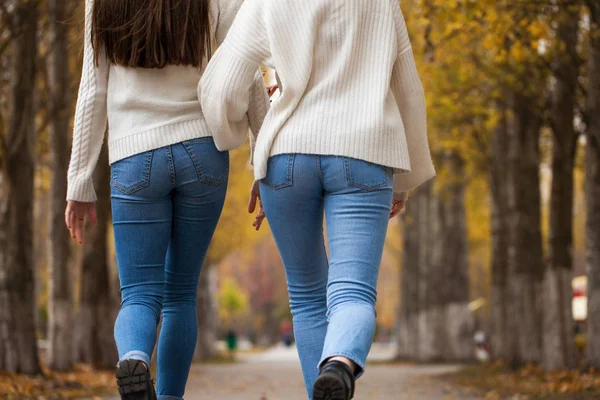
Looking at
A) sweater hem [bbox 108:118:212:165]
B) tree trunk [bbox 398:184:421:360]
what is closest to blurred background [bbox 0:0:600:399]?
tree trunk [bbox 398:184:421:360]

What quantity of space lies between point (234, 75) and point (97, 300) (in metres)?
13.5

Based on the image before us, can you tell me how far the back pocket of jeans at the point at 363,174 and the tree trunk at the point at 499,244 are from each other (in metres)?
16.2

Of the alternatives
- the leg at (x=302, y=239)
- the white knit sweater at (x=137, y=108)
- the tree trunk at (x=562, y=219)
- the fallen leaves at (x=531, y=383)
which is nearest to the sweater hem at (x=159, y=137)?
the white knit sweater at (x=137, y=108)

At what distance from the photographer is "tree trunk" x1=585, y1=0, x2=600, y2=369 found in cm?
1243

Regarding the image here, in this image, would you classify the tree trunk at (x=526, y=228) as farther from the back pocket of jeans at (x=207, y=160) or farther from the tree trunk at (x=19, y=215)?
the back pocket of jeans at (x=207, y=160)

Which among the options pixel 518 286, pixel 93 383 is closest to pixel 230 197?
pixel 518 286

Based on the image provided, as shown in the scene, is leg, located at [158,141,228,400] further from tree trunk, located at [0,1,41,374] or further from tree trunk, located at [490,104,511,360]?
tree trunk, located at [490,104,511,360]

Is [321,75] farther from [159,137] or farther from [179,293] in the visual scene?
[179,293]

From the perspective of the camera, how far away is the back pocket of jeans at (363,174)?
4363mm

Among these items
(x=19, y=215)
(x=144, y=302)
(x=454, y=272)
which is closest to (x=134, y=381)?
(x=144, y=302)

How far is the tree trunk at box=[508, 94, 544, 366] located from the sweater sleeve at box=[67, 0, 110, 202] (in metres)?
13.0

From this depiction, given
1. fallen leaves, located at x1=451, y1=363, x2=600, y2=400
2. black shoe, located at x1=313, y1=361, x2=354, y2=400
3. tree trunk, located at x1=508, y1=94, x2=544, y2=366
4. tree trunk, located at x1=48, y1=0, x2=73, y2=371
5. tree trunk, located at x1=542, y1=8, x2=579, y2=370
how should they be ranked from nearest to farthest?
black shoe, located at x1=313, y1=361, x2=354, y2=400, fallen leaves, located at x1=451, y1=363, x2=600, y2=400, tree trunk, located at x1=542, y1=8, x2=579, y2=370, tree trunk, located at x1=48, y1=0, x2=73, y2=371, tree trunk, located at x1=508, y1=94, x2=544, y2=366

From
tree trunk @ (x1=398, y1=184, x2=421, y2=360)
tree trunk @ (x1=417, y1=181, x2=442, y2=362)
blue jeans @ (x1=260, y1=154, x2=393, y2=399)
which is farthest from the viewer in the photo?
tree trunk @ (x1=398, y1=184, x2=421, y2=360)

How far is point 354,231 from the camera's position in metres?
4.33
